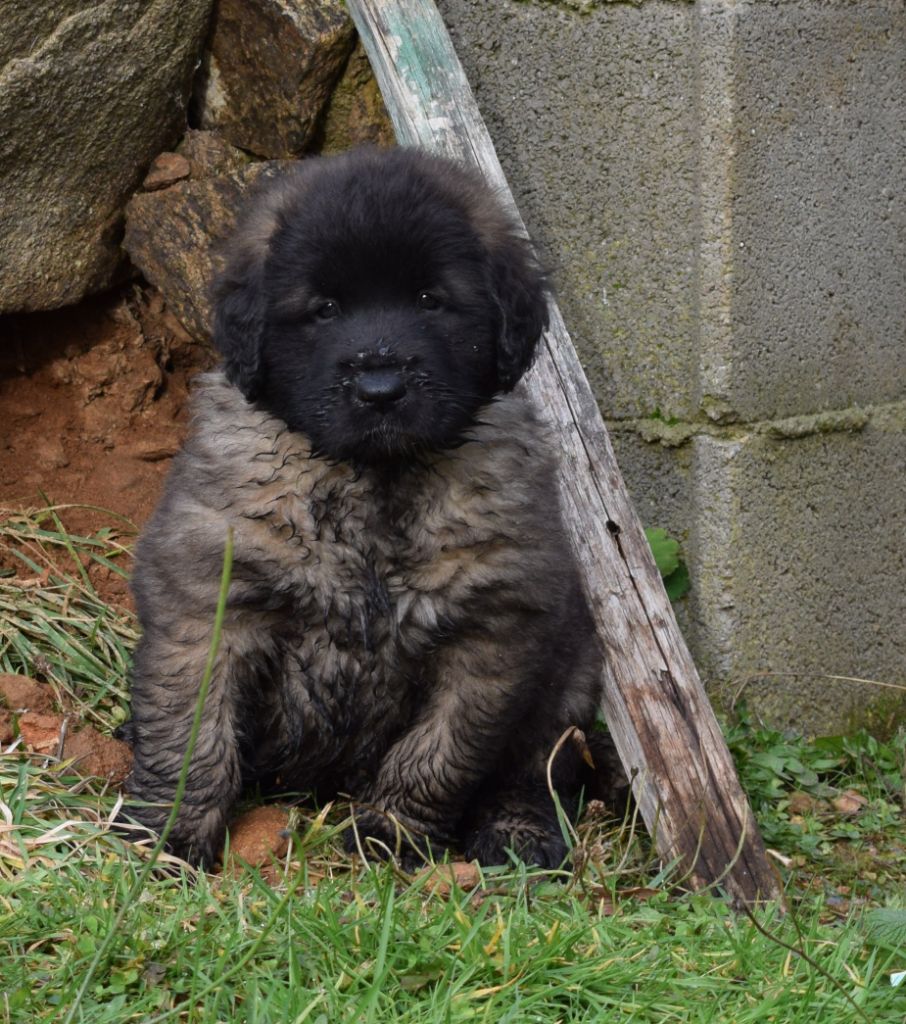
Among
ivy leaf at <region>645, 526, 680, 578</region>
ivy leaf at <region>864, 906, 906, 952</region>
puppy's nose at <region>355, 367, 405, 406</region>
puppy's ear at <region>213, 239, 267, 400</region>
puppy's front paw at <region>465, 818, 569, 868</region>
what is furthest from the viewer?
ivy leaf at <region>645, 526, 680, 578</region>

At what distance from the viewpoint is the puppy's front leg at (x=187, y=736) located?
298cm

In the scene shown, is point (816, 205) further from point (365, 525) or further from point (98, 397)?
point (98, 397)

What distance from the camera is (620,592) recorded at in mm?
3494

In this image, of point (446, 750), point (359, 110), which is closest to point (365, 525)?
point (446, 750)

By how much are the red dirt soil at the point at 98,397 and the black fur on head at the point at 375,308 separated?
5.08 ft

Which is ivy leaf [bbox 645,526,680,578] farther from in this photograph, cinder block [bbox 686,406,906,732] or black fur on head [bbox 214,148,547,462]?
black fur on head [bbox 214,148,547,462]

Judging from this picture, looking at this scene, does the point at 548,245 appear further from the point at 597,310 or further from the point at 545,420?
the point at 545,420

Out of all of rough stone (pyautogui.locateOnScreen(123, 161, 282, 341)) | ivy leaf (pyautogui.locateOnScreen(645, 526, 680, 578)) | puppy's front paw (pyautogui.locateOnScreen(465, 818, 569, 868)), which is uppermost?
rough stone (pyautogui.locateOnScreen(123, 161, 282, 341))

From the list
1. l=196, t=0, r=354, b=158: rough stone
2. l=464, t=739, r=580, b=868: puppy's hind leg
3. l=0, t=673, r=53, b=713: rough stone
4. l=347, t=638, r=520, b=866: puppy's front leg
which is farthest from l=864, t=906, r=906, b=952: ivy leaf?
l=196, t=0, r=354, b=158: rough stone

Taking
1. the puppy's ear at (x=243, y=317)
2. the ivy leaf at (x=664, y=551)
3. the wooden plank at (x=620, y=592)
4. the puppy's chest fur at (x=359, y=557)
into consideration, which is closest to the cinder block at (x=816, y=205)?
the ivy leaf at (x=664, y=551)

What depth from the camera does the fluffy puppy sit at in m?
2.84

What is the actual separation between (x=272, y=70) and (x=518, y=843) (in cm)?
237

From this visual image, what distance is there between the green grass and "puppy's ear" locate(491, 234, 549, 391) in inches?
40.3

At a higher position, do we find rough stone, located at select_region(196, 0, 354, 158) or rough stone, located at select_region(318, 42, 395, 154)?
rough stone, located at select_region(196, 0, 354, 158)
